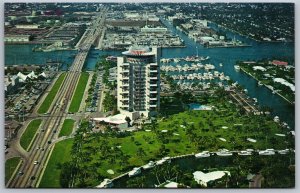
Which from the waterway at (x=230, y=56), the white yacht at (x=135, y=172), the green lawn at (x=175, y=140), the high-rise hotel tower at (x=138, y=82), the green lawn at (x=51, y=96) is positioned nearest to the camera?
the white yacht at (x=135, y=172)

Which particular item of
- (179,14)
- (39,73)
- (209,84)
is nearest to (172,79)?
(209,84)

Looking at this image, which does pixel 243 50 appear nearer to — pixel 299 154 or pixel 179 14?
pixel 179 14

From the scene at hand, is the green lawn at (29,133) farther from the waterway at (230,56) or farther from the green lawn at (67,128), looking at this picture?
the waterway at (230,56)

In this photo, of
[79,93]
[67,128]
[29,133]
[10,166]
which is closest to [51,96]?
[79,93]

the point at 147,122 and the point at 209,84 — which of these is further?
the point at 209,84

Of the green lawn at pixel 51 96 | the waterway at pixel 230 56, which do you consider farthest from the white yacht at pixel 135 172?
the waterway at pixel 230 56
